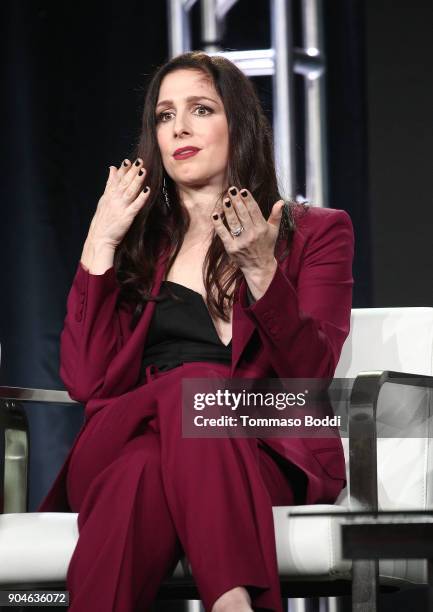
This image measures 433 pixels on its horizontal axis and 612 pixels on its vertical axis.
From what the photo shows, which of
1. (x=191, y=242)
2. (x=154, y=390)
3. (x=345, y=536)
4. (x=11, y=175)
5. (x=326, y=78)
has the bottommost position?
(x=345, y=536)

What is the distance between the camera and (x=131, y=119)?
117 inches

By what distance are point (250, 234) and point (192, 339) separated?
0.97ft

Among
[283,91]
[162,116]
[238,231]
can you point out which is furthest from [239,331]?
[283,91]

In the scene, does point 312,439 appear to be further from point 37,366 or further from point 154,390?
point 37,366

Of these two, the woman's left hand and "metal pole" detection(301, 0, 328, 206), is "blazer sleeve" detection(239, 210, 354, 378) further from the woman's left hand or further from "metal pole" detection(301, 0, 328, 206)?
"metal pole" detection(301, 0, 328, 206)

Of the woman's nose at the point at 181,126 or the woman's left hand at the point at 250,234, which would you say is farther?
the woman's nose at the point at 181,126

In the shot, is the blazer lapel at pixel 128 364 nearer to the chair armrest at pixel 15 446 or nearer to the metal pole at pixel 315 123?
the chair armrest at pixel 15 446

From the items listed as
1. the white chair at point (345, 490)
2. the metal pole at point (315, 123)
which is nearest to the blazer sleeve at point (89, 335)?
the white chair at point (345, 490)

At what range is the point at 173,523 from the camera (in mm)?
1518

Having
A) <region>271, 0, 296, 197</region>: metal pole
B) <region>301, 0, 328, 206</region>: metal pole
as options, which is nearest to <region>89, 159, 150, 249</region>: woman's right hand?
<region>271, 0, 296, 197</region>: metal pole

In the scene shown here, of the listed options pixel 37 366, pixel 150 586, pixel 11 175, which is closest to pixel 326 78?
pixel 11 175

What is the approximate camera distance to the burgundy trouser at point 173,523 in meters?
1.45

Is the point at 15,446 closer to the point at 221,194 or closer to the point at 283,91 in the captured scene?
the point at 221,194

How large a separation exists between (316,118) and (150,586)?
1.42m
